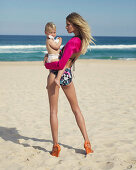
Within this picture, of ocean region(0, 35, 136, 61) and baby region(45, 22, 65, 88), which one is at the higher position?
baby region(45, 22, 65, 88)

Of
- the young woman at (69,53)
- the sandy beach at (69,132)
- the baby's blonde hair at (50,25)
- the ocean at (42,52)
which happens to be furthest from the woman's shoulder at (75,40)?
the ocean at (42,52)

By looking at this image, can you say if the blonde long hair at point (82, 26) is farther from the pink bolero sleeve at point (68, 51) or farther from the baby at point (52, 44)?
the baby at point (52, 44)

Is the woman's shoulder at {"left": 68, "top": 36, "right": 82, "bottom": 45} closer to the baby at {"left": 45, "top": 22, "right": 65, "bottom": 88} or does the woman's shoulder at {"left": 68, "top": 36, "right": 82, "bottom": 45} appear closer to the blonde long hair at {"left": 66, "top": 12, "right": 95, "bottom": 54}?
the blonde long hair at {"left": 66, "top": 12, "right": 95, "bottom": 54}

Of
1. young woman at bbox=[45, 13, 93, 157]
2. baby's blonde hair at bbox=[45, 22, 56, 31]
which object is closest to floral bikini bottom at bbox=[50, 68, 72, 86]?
young woman at bbox=[45, 13, 93, 157]

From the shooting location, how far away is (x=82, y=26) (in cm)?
321

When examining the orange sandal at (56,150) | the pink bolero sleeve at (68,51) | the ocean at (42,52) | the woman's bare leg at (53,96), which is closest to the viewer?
the pink bolero sleeve at (68,51)

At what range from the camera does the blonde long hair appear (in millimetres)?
3199

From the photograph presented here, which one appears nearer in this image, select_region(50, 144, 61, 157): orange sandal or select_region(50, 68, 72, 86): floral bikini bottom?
select_region(50, 68, 72, 86): floral bikini bottom

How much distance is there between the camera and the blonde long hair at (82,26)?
3.20m

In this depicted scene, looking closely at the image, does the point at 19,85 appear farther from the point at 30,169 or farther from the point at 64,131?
the point at 30,169

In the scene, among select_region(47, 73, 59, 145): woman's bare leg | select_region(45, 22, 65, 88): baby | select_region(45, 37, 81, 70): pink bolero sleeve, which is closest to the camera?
select_region(45, 37, 81, 70): pink bolero sleeve

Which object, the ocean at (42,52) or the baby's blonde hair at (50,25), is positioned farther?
the ocean at (42,52)

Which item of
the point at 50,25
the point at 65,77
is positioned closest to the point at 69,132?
the point at 65,77

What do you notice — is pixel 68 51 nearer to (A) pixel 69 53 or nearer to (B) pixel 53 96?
(A) pixel 69 53
